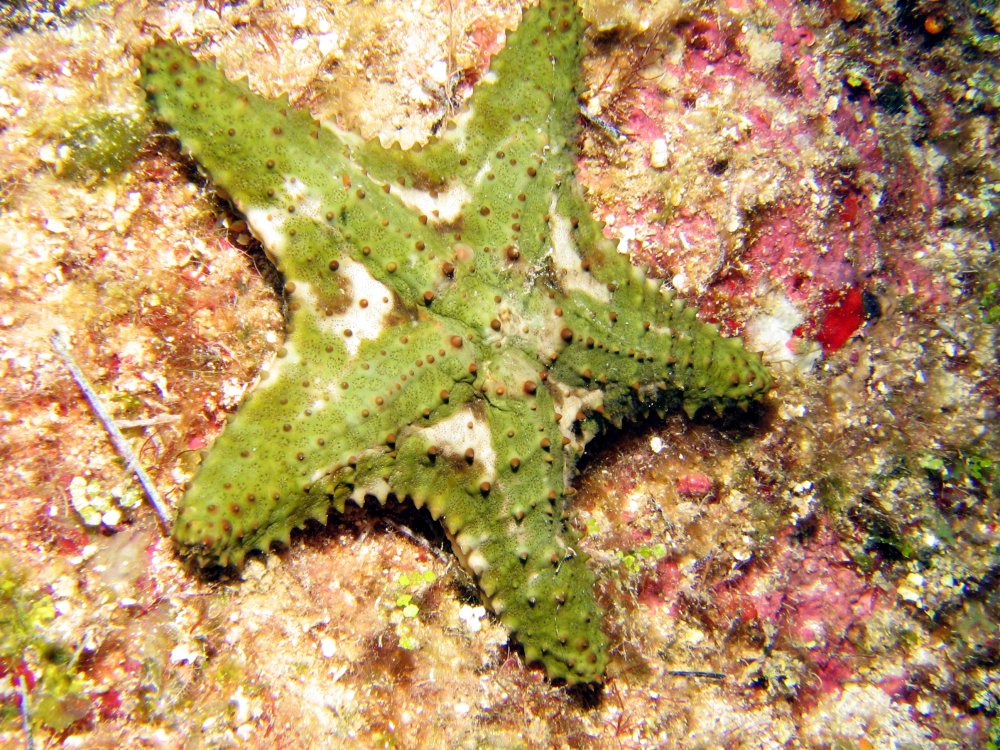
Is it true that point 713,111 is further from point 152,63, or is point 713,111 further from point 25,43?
point 25,43

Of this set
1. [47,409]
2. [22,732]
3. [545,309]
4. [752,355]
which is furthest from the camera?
[752,355]

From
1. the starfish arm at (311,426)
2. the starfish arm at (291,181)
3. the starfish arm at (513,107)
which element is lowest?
the starfish arm at (311,426)

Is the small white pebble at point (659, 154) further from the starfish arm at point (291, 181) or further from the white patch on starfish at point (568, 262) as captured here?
the starfish arm at point (291, 181)

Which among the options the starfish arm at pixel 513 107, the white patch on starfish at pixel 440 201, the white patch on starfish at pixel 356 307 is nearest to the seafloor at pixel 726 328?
the starfish arm at pixel 513 107

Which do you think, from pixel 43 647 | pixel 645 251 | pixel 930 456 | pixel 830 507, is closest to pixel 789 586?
pixel 830 507

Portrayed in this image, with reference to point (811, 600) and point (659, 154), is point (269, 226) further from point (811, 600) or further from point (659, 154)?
point (811, 600)

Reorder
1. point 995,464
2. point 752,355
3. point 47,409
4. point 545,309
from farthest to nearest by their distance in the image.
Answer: point 995,464
point 752,355
point 545,309
point 47,409
